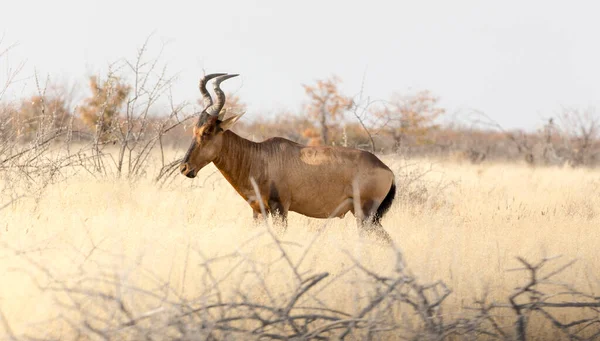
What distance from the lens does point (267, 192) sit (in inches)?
329

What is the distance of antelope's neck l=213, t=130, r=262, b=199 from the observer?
8.45 m

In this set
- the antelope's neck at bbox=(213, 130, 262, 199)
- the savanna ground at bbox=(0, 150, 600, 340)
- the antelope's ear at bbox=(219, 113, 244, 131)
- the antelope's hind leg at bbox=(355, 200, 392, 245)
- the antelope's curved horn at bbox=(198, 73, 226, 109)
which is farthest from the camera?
the antelope's curved horn at bbox=(198, 73, 226, 109)

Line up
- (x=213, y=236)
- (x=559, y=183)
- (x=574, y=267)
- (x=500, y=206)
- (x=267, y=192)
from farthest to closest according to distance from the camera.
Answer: (x=559, y=183), (x=500, y=206), (x=267, y=192), (x=213, y=236), (x=574, y=267)

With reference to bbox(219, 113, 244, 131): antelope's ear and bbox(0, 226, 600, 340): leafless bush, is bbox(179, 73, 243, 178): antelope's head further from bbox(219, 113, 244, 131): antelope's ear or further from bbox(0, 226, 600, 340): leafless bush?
bbox(0, 226, 600, 340): leafless bush

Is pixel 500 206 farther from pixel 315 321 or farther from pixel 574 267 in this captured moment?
pixel 315 321

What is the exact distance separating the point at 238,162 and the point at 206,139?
1.36 feet

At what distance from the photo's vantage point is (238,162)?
8492 mm

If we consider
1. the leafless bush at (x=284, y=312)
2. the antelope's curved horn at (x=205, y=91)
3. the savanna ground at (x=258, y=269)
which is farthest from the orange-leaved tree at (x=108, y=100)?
the leafless bush at (x=284, y=312)

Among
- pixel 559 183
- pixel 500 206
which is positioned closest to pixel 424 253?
pixel 500 206

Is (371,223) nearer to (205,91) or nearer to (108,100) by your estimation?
(205,91)

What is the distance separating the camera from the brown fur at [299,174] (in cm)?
831

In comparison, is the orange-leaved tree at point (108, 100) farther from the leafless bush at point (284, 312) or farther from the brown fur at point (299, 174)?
the leafless bush at point (284, 312)

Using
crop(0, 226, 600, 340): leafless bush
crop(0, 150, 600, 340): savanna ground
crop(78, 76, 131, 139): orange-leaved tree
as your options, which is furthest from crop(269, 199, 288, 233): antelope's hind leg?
crop(78, 76, 131, 139): orange-leaved tree

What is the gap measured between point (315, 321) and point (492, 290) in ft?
5.19
